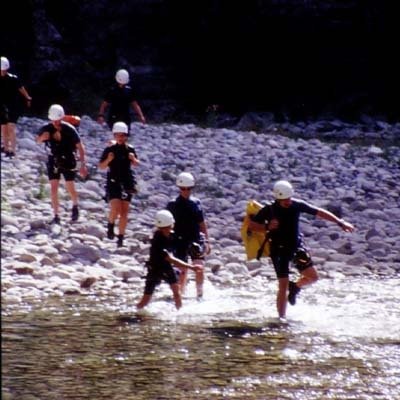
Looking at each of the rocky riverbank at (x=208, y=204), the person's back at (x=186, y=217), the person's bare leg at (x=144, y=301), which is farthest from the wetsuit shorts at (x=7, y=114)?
the person's bare leg at (x=144, y=301)

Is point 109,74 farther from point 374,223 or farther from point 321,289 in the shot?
point 321,289

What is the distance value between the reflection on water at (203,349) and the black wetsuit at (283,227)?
72 cm

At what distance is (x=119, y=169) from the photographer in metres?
12.6

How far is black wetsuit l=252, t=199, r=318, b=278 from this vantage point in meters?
10.2

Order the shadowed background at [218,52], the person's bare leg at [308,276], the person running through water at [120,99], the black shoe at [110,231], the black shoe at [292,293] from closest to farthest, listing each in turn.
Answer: the person's bare leg at [308,276], the black shoe at [292,293], the black shoe at [110,231], the person running through water at [120,99], the shadowed background at [218,52]

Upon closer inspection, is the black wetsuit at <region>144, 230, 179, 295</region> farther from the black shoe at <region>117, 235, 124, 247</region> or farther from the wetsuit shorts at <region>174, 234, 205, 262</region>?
the black shoe at <region>117, 235, 124, 247</region>

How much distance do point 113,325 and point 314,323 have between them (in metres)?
2.25

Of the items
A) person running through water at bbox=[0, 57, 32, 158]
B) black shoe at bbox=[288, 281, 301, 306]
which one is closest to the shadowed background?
person running through water at bbox=[0, 57, 32, 158]

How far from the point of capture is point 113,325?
9.89 metres

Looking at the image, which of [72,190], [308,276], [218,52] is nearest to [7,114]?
[72,190]

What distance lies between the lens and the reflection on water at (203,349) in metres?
7.71

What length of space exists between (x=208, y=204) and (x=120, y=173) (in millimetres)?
5288

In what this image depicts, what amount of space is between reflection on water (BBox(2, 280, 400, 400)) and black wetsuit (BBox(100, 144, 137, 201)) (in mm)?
1638

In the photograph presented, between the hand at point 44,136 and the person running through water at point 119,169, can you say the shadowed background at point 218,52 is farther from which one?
the hand at point 44,136
